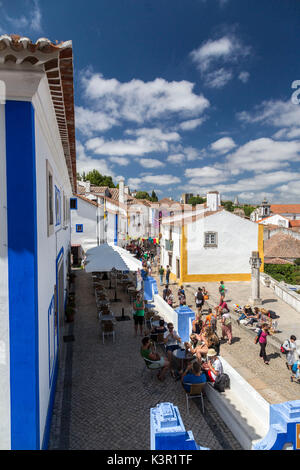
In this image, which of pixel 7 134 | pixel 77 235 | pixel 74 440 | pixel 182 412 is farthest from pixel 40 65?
pixel 77 235

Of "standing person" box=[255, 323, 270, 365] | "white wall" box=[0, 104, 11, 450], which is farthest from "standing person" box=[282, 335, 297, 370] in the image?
"white wall" box=[0, 104, 11, 450]

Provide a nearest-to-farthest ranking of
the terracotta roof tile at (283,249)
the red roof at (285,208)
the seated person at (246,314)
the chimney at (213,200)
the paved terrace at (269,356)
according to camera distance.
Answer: the paved terrace at (269,356)
the seated person at (246,314)
the chimney at (213,200)
the terracotta roof tile at (283,249)
the red roof at (285,208)

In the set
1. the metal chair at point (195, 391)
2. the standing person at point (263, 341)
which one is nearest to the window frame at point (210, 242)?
the standing person at point (263, 341)

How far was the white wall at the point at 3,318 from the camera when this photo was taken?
380 centimetres

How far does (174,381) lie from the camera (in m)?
7.55

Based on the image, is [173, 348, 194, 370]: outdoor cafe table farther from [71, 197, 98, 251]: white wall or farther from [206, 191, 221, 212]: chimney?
[206, 191, 221, 212]: chimney

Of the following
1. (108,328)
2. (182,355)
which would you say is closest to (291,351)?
(182,355)

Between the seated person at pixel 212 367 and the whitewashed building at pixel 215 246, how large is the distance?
14.4m

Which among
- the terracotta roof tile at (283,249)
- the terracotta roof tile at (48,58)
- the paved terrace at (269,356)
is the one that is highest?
the terracotta roof tile at (48,58)

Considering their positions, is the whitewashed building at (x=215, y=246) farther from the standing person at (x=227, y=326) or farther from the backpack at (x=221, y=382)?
the backpack at (x=221, y=382)

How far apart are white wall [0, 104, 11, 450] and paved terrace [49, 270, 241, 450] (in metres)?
1.84

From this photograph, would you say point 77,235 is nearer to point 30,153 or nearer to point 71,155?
point 71,155

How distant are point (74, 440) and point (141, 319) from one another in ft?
17.2

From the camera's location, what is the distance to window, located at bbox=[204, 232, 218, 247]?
2208 centimetres
